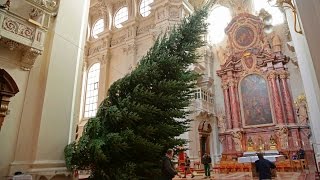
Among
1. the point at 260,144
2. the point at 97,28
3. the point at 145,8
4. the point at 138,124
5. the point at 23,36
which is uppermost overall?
the point at 145,8

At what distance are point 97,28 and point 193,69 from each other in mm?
10442

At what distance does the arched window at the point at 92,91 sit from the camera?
692 inches

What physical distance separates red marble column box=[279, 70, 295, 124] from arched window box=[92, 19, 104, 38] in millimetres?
13966

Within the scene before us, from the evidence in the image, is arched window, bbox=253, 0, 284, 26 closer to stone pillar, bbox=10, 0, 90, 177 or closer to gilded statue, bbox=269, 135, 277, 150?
gilded statue, bbox=269, 135, 277, 150

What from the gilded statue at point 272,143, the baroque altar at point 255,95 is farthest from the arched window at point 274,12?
the gilded statue at point 272,143

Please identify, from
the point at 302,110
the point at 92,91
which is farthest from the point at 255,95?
the point at 92,91

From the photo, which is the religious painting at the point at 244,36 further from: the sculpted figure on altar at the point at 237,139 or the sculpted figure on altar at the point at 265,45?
the sculpted figure on altar at the point at 237,139

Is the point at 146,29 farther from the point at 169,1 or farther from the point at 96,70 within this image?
the point at 96,70

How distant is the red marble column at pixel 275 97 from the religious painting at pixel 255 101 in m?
0.44

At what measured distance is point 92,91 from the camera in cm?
1803

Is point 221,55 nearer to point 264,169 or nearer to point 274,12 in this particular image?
point 274,12

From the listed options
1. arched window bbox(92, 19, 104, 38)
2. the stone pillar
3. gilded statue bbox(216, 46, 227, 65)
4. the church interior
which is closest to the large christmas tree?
the stone pillar

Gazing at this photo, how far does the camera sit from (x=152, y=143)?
13.0ft

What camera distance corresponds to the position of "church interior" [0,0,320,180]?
3920 millimetres
